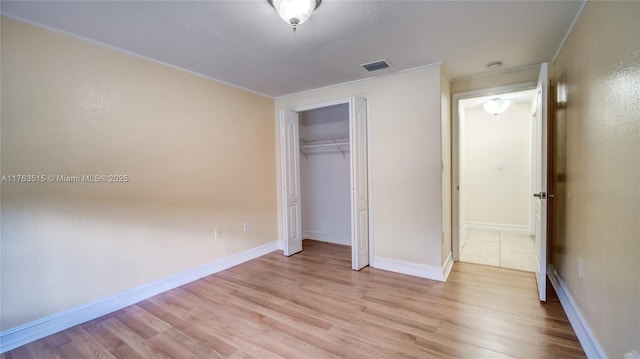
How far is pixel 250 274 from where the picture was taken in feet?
10.9

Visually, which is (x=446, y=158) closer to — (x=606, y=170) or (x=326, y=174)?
(x=606, y=170)

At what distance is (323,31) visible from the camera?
225 cm

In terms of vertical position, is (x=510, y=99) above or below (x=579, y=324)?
above

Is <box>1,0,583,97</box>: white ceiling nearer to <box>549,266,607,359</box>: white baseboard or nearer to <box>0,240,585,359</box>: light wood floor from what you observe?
<box>549,266,607,359</box>: white baseboard

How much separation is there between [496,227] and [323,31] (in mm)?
5129

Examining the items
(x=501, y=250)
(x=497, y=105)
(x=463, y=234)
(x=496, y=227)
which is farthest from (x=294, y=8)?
(x=496, y=227)

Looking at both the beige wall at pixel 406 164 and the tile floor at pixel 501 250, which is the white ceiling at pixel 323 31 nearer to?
the beige wall at pixel 406 164

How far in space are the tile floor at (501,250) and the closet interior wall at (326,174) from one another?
6.22 ft

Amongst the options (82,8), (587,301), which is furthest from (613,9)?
(82,8)

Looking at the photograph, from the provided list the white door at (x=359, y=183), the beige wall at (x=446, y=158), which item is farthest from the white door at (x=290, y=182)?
the beige wall at (x=446, y=158)

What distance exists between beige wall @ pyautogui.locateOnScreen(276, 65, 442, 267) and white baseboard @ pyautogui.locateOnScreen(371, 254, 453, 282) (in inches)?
1.9

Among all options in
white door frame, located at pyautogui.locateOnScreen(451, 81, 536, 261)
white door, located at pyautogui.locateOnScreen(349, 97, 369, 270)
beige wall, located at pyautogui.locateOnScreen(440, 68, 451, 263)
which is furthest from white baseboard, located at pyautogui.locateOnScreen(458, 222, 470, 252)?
white door, located at pyautogui.locateOnScreen(349, 97, 369, 270)

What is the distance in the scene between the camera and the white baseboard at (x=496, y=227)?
5074 millimetres

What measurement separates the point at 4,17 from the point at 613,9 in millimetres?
3966
